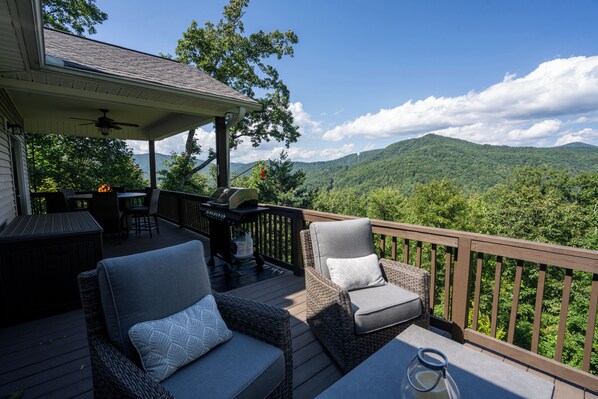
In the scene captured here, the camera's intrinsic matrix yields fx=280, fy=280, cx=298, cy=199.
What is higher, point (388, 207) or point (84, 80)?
point (84, 80)

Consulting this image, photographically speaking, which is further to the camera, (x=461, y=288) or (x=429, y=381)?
(x=461, y=288)

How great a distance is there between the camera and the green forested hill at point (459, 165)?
132ft

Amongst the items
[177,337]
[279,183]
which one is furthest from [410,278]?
[279,183]

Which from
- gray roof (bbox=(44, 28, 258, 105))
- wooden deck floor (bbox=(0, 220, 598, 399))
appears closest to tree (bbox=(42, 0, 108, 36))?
gray roof (bbox=(44, 28, 258, 105))

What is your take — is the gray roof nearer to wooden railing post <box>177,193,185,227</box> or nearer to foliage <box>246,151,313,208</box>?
wooden railing post <box>177,193,185,227</box>

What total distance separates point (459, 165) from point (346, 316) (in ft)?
160

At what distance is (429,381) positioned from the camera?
0.95 m

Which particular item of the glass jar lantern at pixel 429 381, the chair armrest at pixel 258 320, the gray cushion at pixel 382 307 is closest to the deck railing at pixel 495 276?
the gray cushion at pixel 382 307

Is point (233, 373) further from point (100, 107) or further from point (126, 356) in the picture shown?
point (100, 107)

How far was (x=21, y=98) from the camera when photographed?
4766mm

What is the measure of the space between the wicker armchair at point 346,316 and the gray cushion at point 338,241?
9cm

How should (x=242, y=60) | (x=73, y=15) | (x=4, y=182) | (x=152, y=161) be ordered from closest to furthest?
(x=4, y=182)
(x=152, y=161)
(x=73, y=15)
(x=242, y=60)

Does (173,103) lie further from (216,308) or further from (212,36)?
(212,36)

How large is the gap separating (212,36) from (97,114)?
9.44 metres
